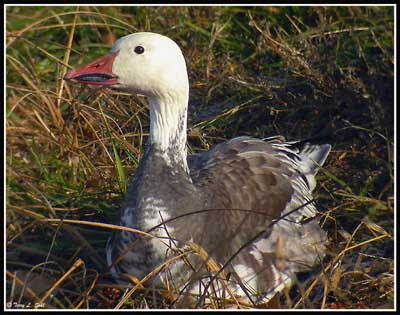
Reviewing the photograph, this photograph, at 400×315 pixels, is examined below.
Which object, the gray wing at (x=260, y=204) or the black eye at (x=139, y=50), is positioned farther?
the gray wing at (x=260, y=204)

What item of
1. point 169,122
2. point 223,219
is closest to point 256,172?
point 223,219

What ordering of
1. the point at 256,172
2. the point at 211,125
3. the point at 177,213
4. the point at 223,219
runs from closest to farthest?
the point at 177,213 < the point at 223,219 < the point at 256,172 < the point at 211,125

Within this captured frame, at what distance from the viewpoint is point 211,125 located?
5375 millimetres

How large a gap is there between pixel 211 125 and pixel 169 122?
149 cm

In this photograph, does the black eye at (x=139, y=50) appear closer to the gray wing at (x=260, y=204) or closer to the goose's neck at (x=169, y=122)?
the goose's neck at (x=169, y=122)

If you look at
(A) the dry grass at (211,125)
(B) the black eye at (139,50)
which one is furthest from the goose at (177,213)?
(A) the dry grass at (211,125)

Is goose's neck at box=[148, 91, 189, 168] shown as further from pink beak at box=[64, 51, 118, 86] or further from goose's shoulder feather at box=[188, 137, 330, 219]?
goose's shoulder feather at box=[188, 137, 330, 219]

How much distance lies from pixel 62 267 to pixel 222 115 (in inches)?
62.6

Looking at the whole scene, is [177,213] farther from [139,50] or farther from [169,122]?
[139,50]

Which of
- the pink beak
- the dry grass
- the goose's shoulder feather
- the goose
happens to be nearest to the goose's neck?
the goose

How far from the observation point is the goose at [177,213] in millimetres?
3785

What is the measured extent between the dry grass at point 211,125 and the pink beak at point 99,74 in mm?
659

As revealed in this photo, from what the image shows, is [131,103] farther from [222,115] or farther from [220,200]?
[220,200]

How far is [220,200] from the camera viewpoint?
408cm
